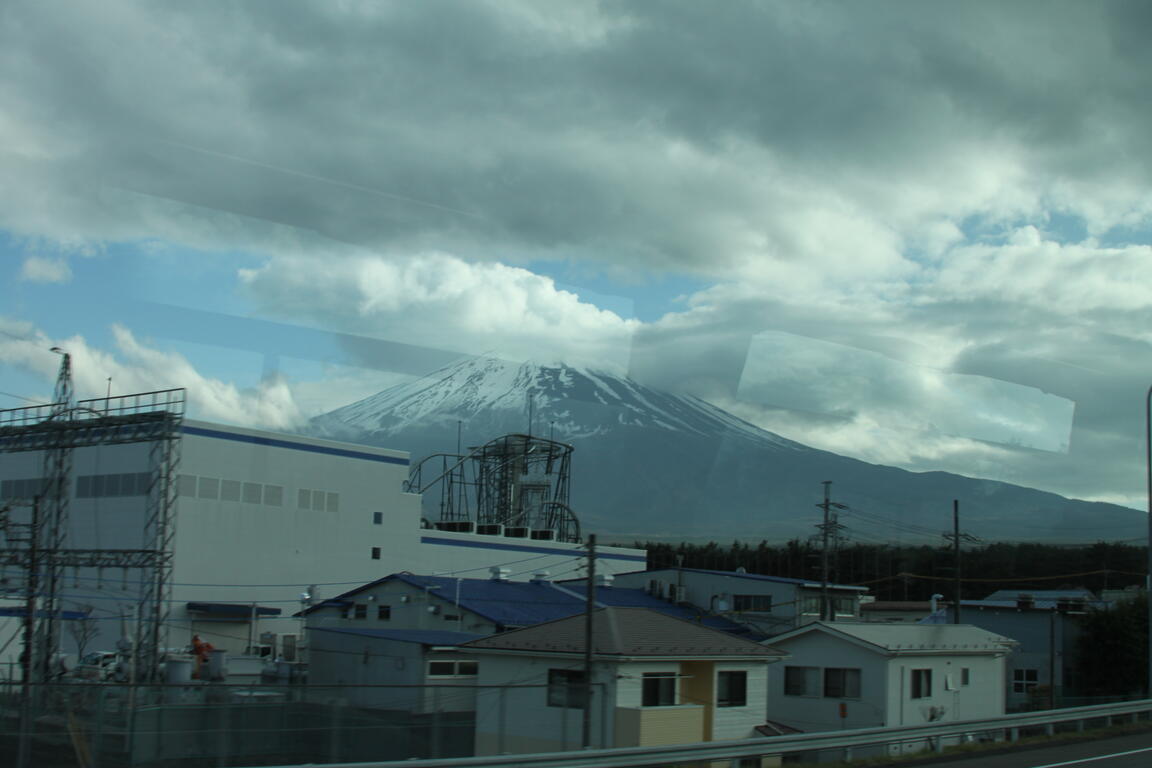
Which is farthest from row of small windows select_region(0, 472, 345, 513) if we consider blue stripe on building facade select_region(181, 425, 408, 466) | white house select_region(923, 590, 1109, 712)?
white house select_region(923, 590, 1109, 712)

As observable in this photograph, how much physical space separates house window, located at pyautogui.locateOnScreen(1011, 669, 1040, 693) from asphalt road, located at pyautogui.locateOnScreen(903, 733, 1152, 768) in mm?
25822

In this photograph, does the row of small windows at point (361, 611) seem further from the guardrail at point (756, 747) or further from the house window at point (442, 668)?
the guardrail at point (756, 747)

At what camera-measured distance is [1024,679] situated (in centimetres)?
4797

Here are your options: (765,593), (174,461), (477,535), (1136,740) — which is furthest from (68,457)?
(1136,740)

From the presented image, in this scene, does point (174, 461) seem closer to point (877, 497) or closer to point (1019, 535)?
point (1019, 535)

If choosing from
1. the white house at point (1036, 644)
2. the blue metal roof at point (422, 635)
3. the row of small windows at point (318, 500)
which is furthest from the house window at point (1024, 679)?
the row of small windows at point (318, 500)

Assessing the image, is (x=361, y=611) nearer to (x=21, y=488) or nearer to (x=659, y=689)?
(x=21, y=488)

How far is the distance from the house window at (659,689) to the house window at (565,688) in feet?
4.56

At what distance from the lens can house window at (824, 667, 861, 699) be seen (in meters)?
30.0

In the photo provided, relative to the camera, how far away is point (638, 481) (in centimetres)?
19088

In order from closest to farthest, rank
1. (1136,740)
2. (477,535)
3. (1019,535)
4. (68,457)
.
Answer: (1136,740)
(68,457)
(477,535)
(1019,535)

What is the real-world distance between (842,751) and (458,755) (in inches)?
331

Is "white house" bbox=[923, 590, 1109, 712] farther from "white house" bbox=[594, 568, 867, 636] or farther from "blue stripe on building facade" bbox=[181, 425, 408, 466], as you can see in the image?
"blue stripe on building facade" bbox=[181, 425, 408, 466]

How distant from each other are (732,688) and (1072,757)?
24.8 feet
